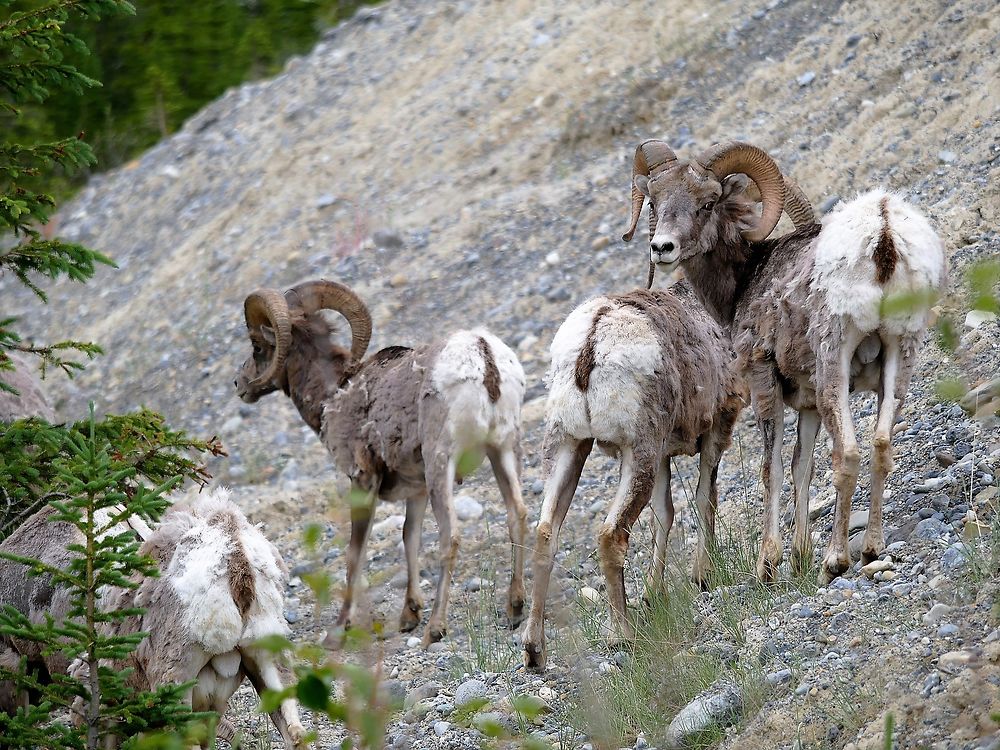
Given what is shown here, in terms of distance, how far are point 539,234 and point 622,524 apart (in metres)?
7.88

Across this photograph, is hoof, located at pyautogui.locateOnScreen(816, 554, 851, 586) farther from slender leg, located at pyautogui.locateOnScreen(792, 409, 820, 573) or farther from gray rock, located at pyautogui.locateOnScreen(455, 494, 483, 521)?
gray rock, located at pyautogui.locateOnScreen(455, 494, 483, 521)

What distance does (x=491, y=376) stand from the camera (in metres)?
8.46

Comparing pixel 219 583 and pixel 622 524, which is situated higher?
pixel 219 583

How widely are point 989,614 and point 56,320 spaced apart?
17424mm

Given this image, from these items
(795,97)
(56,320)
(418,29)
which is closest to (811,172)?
(795,97)

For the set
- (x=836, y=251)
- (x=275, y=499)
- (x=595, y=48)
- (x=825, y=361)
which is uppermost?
(x=595, y=48)

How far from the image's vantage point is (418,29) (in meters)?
20.6

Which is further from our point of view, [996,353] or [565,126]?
[565,126]

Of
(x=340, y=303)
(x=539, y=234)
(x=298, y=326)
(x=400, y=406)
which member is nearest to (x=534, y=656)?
(x=400, y=406)

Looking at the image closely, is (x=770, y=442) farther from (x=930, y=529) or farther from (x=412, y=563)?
(x=412, y=563)

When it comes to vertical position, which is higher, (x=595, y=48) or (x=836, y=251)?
(x=595, y=48)

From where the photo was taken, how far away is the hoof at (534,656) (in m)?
7.01

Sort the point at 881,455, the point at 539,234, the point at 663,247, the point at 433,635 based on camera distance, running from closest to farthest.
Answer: the point at 881,455 < the point at 663,247 < the point at 433,635 < the point at 539,234

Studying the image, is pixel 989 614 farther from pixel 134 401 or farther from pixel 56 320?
pixel 56 320
